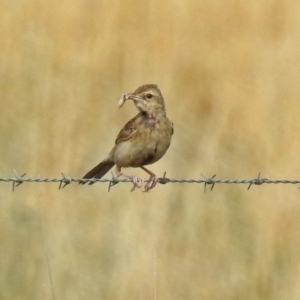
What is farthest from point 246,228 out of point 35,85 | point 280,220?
point 35,85

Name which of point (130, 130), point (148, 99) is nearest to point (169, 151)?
point (148, 99)

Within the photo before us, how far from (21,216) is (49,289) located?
2.55ft

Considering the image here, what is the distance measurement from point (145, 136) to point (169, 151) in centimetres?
272

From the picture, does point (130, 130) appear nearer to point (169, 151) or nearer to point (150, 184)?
point (150, 184)

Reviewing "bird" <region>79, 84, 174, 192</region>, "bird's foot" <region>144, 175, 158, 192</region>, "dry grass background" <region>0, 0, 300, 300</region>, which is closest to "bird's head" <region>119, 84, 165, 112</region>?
Result: "bird" <region>79, 84, 174, 192</region>

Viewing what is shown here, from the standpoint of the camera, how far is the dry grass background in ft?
32.5

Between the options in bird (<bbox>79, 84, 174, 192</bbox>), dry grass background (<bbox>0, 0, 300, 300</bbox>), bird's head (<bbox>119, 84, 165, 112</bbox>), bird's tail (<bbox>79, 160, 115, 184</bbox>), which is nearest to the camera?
bird (<bbox>79, 84, 174, 192</bbox>)

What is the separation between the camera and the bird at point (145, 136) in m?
8.20

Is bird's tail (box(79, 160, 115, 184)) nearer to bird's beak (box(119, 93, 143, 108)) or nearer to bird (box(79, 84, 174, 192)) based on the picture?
bird (box(79, 84, 174, 192))

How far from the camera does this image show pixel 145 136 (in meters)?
8.20

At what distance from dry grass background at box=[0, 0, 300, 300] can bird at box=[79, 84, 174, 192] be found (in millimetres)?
1606

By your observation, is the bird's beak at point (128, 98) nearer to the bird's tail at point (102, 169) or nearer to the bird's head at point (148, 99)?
the bird's head at point (148, 99)

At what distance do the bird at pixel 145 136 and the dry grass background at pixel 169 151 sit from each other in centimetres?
161

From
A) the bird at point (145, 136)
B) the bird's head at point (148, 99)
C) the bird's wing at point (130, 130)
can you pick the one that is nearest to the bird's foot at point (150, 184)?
the bird at point (145, 136)
